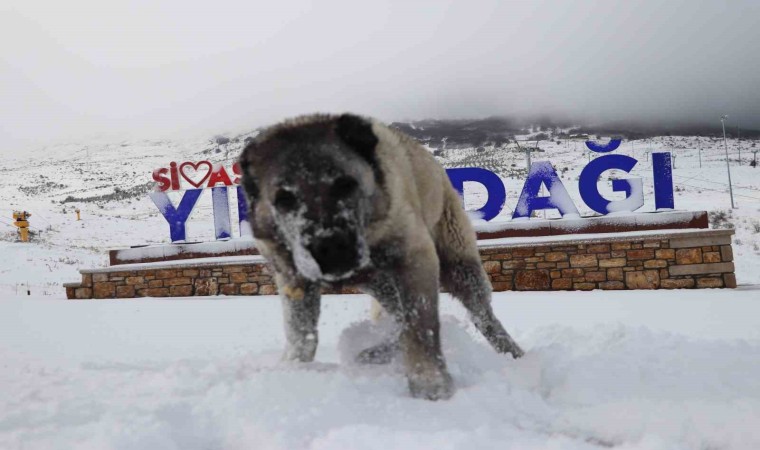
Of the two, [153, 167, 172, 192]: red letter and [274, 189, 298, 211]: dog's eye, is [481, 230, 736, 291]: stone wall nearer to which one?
[274, 189, 298, 211]: dog's eye

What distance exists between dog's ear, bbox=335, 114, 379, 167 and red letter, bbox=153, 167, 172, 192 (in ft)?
39.2

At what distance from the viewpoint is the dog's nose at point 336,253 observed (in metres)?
2.26

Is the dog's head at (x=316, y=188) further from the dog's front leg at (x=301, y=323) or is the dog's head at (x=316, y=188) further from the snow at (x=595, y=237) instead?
the snow at (x=595, y=237)

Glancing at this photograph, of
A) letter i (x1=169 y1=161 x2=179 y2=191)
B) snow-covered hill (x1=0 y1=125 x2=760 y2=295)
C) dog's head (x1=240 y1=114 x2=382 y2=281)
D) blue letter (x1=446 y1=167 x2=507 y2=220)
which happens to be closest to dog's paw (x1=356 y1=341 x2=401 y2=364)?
dog's head (x1=240 y1=114 x2=382 y2=281)

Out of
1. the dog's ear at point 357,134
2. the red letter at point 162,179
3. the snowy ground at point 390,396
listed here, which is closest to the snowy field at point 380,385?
the snowy ground at point 390,396

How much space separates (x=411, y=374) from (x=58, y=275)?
57.0ft

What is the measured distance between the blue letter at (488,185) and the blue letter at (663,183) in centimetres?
288

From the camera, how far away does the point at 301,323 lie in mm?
3260

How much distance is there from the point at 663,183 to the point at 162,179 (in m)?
11.6

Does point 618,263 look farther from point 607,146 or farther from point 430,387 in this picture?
point 430,387

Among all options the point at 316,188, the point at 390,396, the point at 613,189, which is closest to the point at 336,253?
the point at 316,188

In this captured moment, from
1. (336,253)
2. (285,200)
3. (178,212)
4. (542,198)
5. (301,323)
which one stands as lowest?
(301,323)

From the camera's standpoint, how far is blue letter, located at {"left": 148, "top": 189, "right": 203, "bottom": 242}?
12008 millimetres

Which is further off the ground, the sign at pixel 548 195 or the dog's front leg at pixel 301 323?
the sign at pixel 548 195
